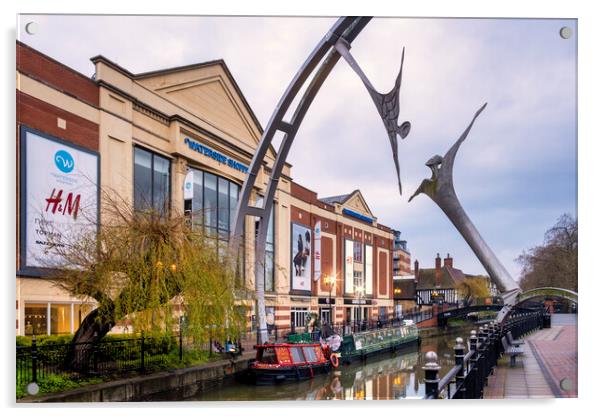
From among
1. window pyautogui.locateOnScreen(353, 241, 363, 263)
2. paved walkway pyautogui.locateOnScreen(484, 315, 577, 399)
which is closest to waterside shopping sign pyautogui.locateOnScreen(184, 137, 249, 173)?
window pyautogui.locateOnScreen(353, 241, 363, 263)

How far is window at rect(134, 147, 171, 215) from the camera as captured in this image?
10656 mm

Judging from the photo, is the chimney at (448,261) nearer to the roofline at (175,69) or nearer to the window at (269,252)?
the window at (269,252)

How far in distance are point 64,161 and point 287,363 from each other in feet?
20.3

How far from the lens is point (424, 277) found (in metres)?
10.9

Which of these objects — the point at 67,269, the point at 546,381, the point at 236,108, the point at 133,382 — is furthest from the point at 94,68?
the point at 546,381

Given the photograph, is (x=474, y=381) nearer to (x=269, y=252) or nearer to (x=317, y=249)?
(x=317, y=249)

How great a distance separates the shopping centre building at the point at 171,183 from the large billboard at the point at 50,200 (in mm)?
20

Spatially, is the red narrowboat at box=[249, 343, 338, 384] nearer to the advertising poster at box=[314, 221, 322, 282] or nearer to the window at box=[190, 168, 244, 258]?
the advertising poster at box=[314, 221, 322, 282]

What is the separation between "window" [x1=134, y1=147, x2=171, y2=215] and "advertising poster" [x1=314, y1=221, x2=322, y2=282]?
11.5ft

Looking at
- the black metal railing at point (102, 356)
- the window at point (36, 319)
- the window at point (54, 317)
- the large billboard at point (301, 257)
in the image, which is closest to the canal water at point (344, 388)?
the black metal railing at point (102, 356)

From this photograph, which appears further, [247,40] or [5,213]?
[247,40]

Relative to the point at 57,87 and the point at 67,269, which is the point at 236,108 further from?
the point at 67,269
